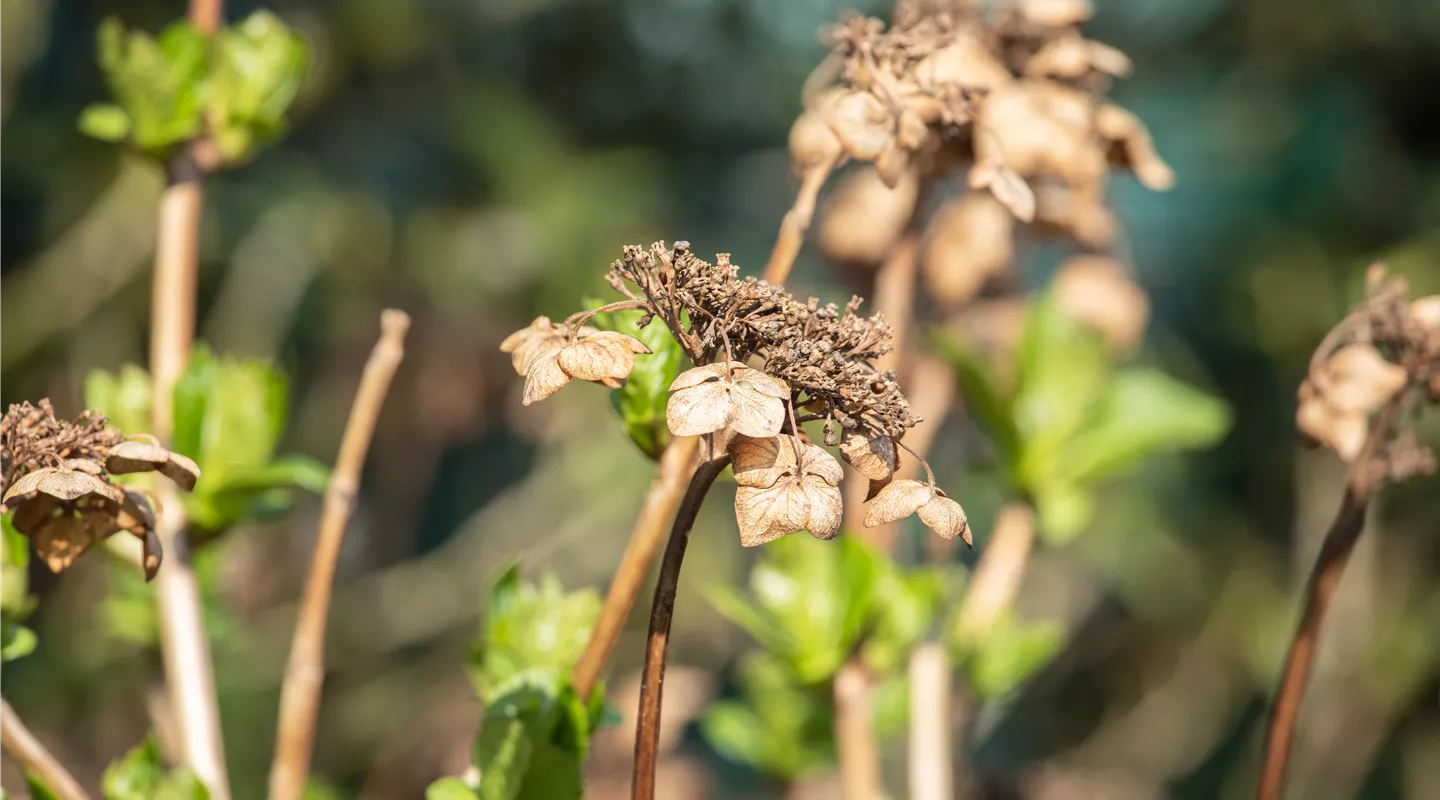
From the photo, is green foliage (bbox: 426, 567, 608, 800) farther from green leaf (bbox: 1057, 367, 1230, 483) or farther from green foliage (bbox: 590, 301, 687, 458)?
green leaf (bbox: 1057, 367, 1230, 483)

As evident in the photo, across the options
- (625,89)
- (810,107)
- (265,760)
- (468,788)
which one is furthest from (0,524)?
(625,89)

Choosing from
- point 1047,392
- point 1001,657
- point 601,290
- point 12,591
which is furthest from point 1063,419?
point 601,290

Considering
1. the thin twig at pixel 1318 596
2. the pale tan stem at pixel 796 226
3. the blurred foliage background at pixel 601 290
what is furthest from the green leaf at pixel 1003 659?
the blurred foliage background at pixel 601 290

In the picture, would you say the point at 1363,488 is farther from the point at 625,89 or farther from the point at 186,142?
the point at 625,89

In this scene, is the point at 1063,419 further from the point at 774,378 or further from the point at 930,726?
the point at 774,378

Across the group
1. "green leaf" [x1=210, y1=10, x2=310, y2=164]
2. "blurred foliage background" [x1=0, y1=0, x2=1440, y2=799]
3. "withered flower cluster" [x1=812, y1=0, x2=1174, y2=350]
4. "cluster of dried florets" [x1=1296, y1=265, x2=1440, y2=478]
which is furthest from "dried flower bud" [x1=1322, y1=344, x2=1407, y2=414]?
"blurred foliage background" [x1=0, y1=0, x2=1440, y2=799]

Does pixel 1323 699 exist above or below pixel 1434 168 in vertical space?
below
